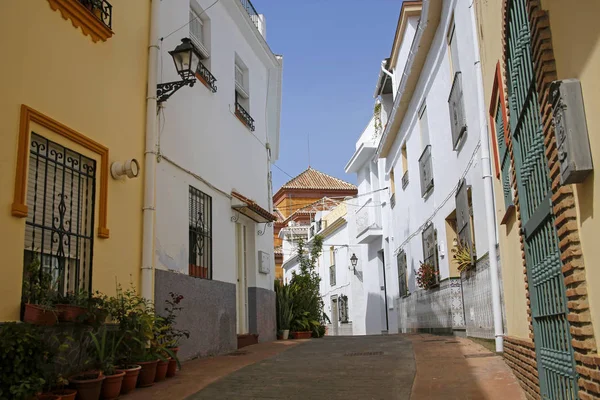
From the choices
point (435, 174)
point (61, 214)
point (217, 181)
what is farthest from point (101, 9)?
point (435, 174)

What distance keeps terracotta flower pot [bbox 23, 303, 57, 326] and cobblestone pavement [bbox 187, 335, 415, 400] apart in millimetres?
1556

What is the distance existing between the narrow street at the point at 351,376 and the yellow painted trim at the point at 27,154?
A: 209 cm

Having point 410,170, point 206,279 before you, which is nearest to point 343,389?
point 206,279

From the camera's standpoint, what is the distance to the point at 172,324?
8.24 m

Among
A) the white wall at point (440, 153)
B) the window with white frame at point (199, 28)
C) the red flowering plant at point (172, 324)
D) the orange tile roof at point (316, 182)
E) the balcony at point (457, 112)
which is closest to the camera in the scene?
the red flowering plant at point (172, 324)

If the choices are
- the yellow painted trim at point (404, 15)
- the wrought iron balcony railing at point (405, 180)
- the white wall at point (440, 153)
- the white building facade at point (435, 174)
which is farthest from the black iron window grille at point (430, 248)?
the yellow painted trim at point (404, 15)

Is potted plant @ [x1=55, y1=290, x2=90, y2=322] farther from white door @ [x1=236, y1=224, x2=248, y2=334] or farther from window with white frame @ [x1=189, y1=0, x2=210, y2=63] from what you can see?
white door @ [x1=236, y1=224, x2=248, y2=334]

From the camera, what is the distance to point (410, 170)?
52.2 ft

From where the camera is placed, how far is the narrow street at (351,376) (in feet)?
19.1

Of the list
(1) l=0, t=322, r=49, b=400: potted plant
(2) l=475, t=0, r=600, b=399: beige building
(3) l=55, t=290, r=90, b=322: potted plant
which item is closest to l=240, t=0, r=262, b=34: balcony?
(2) l=475, t=0, r=600, b=399: beige building

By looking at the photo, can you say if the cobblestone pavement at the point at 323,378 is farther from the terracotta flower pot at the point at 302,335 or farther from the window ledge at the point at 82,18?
the terracotta flower pot at the point at 302,335

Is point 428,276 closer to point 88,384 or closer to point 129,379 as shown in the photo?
point 129,379

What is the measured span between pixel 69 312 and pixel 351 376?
3.25 meters

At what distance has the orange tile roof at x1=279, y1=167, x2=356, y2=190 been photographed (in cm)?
4078
